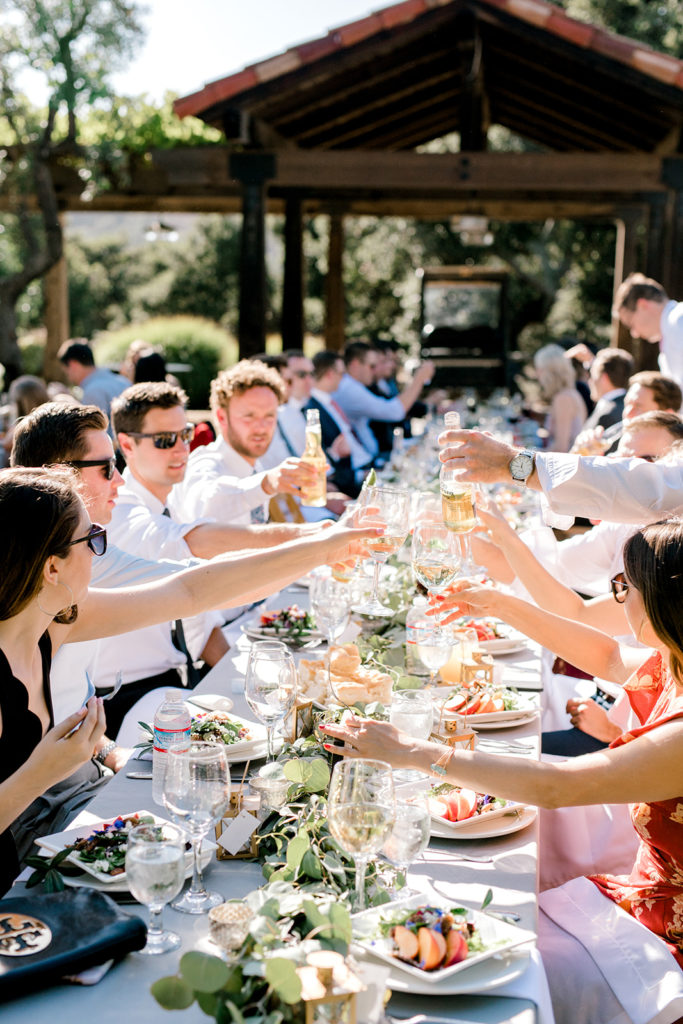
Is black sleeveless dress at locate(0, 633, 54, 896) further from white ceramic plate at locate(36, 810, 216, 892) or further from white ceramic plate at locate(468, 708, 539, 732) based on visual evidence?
white ceramic plate at locate(468, 708, 539, 732)

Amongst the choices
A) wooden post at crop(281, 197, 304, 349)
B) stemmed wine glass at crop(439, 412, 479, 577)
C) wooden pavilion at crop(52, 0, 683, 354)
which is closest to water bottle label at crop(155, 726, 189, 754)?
stemmed wine glass at crop(439, 412, 479, 577)

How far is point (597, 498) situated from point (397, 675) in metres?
0.63

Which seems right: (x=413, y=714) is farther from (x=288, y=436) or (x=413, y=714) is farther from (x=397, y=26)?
(x=397, y=26)

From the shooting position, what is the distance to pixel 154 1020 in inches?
49.8

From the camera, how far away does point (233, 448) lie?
3996 mm

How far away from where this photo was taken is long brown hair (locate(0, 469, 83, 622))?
70.3 inches

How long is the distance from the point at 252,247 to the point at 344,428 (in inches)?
91.0

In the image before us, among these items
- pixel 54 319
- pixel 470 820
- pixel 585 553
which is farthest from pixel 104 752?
pixel 54 319

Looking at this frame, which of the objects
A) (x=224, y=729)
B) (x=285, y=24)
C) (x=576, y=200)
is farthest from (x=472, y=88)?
(x=285, y=24)

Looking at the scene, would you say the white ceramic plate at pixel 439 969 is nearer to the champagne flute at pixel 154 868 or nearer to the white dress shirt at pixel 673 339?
the champagne flute at pixel 154 868

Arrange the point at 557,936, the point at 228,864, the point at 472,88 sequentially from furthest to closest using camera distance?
the point at 472,88
the point at 557,936
the point at 228,864

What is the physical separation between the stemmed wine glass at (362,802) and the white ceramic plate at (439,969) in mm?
116

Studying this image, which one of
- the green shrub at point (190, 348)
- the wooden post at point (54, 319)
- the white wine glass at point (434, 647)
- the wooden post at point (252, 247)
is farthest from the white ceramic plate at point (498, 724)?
the green shrub at point (190, 348)

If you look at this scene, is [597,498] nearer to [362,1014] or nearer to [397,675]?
[397,675]
